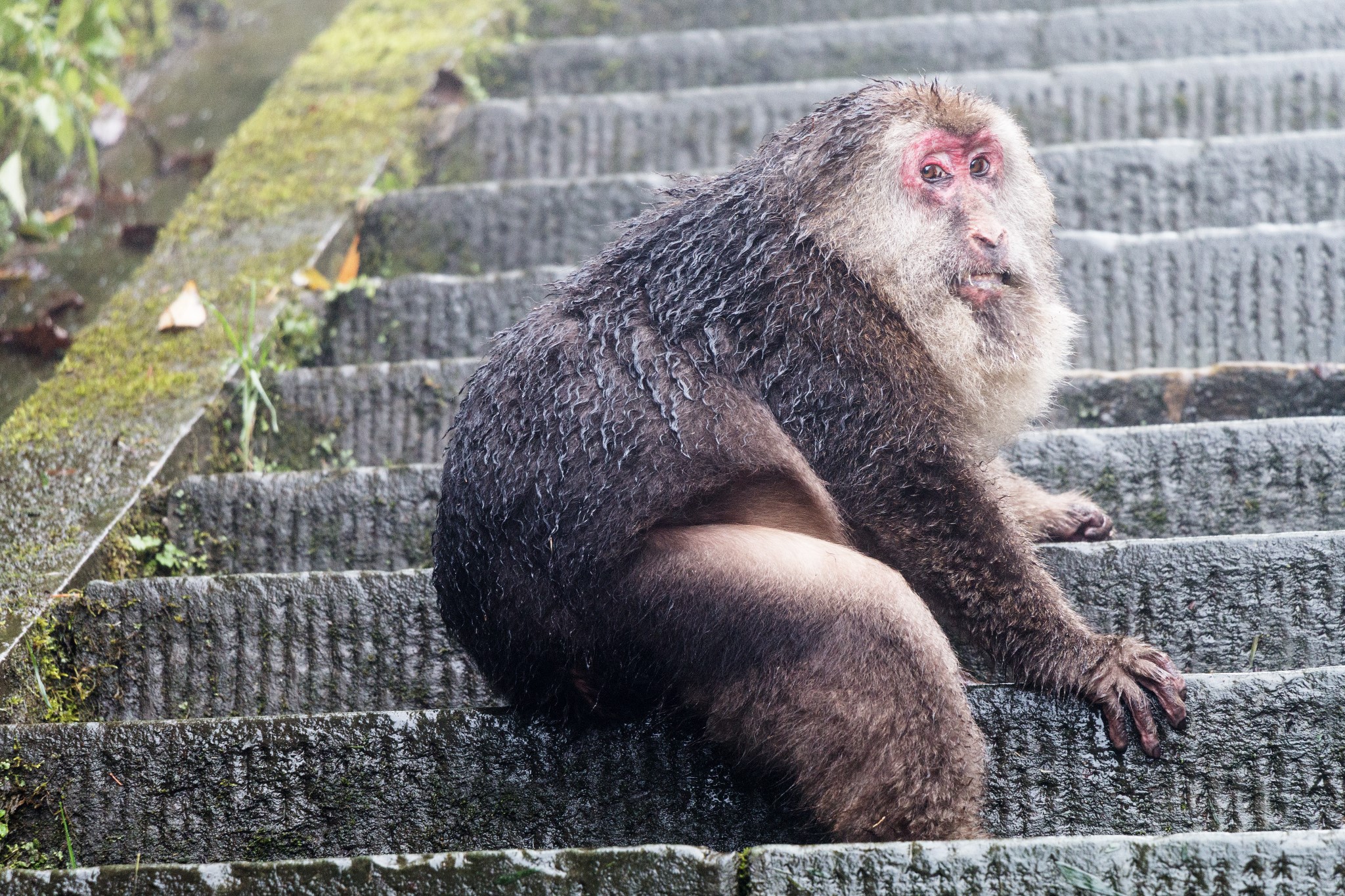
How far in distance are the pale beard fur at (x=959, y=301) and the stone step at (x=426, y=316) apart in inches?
68.4

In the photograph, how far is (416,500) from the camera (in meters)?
3.71

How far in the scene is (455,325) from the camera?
4.59 metres

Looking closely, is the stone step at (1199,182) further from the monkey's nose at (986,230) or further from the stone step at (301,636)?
the stone step at (301,636)

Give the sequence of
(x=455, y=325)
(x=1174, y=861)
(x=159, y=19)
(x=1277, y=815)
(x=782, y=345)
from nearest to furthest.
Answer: (x=1174, y=861) → (x=1277, y=815) → (x=782, y=345) → (x=455, y=325) → (x=159, y=19)

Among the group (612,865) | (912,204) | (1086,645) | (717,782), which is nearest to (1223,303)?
(912,204)

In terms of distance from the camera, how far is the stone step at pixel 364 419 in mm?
4137

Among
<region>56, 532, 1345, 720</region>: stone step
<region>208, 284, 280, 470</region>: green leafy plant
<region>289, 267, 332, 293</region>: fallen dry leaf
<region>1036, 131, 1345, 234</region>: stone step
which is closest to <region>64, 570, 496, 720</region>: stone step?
<region>56, 532, 1345, 720</region>: stone step

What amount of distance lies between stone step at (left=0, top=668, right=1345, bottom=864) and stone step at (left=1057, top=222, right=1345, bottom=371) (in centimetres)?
196

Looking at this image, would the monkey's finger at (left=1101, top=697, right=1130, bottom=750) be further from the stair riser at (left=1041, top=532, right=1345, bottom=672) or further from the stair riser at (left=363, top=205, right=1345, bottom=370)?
the stair riser at (left=363, top=205, right=1345, bottom=370)

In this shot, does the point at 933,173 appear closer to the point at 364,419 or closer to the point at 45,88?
the point at 364,419

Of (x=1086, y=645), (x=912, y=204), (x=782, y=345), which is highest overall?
(x=912, y=204)

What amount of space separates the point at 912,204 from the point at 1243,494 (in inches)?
50.5

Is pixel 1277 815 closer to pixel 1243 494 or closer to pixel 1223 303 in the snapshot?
pixel 1243 494

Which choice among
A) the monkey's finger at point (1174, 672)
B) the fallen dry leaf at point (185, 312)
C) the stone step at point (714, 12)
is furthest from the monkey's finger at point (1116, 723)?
the stone step at point (714, 12)
